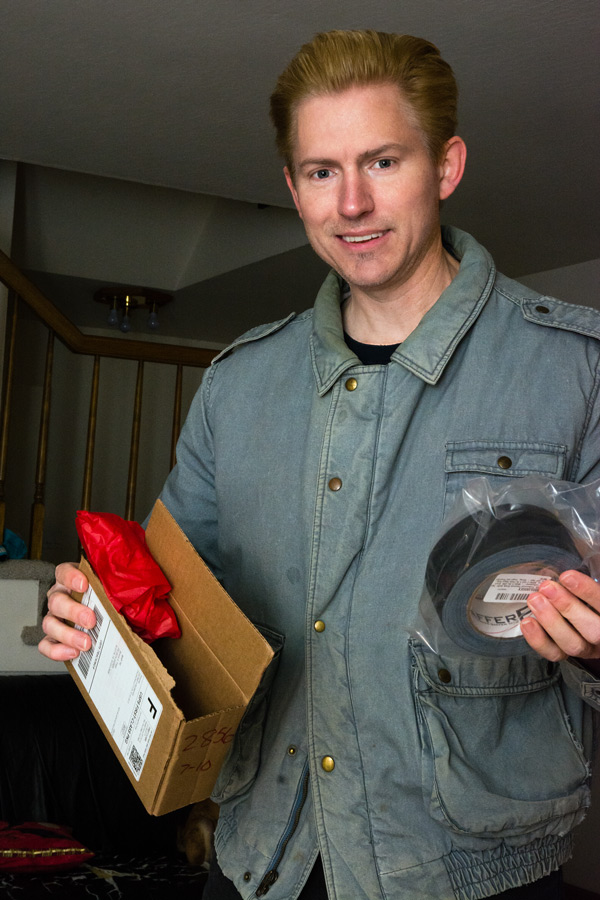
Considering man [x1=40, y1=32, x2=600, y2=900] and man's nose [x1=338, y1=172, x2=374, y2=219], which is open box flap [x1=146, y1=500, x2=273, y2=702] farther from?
man's nose [x1=338, y1=172, x2=374, y2=219]

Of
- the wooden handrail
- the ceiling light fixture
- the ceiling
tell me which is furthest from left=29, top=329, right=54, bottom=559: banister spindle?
the ceiling light fixture

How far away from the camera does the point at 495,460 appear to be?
0.95 meters

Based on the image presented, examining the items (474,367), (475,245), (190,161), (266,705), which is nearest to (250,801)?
(266,705)

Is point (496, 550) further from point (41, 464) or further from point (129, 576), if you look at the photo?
point (41, 464)

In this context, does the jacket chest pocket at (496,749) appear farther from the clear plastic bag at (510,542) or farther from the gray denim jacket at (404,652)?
the clear plastic bag at (510,542)

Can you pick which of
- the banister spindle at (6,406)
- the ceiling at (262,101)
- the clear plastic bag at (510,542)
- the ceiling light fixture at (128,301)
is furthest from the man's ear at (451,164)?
the ceiling light fixture at (128,301)

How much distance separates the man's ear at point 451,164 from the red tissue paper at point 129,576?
1.87 feet

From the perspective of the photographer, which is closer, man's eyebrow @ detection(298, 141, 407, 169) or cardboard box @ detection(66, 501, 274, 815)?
cardboard box @ detection(66, 501, 274, 815)

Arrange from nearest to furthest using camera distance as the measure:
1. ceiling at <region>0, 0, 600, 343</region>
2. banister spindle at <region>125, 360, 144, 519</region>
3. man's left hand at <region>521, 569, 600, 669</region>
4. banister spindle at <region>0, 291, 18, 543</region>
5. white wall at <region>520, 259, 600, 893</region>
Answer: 1. man's left hand at <region>521, 569, 600, 669</region>
2. ceiling at <region>0, 0, 600, 343</region>
3. banister spindle at <region>0, 291, 18, 543</region>
4. banister spindle at <region>125, 360, 144, 519</region>
5. white wall at <region>520, 259, 600, 893</region>

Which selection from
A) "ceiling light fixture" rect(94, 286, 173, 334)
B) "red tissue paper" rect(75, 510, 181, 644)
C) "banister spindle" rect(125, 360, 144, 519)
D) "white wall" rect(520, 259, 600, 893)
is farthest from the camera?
"ceiling light fixture" rect(94, 286, 173, 334)

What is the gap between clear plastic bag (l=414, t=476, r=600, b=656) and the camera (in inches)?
29.9

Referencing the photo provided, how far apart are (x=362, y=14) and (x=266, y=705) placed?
157 centimetres

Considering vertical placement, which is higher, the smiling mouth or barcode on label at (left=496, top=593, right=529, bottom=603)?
the smiling mouth

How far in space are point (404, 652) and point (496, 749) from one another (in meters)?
0.15
